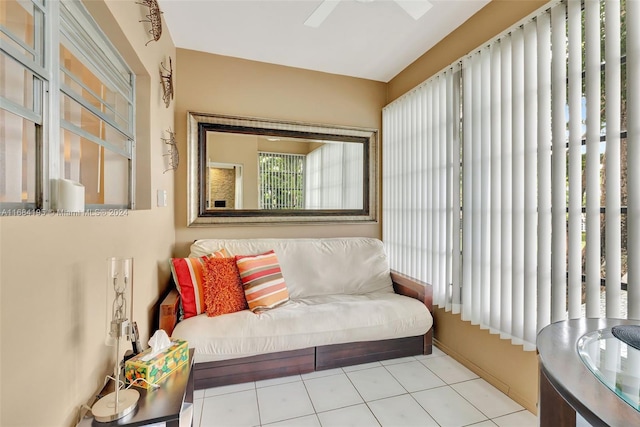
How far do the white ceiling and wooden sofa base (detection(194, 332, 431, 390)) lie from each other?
2.49 meters

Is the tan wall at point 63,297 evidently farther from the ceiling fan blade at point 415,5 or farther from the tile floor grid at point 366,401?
the ceiling fan blade at point 415,5

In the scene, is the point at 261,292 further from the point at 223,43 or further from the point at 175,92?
the point at 223,43

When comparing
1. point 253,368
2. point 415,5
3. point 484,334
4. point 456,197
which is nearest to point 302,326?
point 253,368

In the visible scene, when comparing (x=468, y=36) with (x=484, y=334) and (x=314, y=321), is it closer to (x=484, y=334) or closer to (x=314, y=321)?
(x=484, y=334)

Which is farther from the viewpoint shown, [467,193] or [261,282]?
[261,282]

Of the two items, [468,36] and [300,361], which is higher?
[468,36]

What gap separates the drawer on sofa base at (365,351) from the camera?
7.23ft

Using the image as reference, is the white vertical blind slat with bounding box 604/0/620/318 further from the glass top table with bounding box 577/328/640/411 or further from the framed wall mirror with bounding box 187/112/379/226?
the framed wall mirror with bounding box 187/112/379/226

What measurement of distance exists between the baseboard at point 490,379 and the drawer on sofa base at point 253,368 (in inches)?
47.4

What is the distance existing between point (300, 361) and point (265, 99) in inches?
96.5

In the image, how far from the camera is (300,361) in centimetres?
214

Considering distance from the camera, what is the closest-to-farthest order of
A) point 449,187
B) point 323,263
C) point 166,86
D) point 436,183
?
point 166,86, point 449,187, point 436,183, point 323,263

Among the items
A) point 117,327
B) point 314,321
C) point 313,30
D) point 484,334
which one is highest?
point 313,30

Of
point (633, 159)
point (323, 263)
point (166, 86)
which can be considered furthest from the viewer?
point (323, 263)
